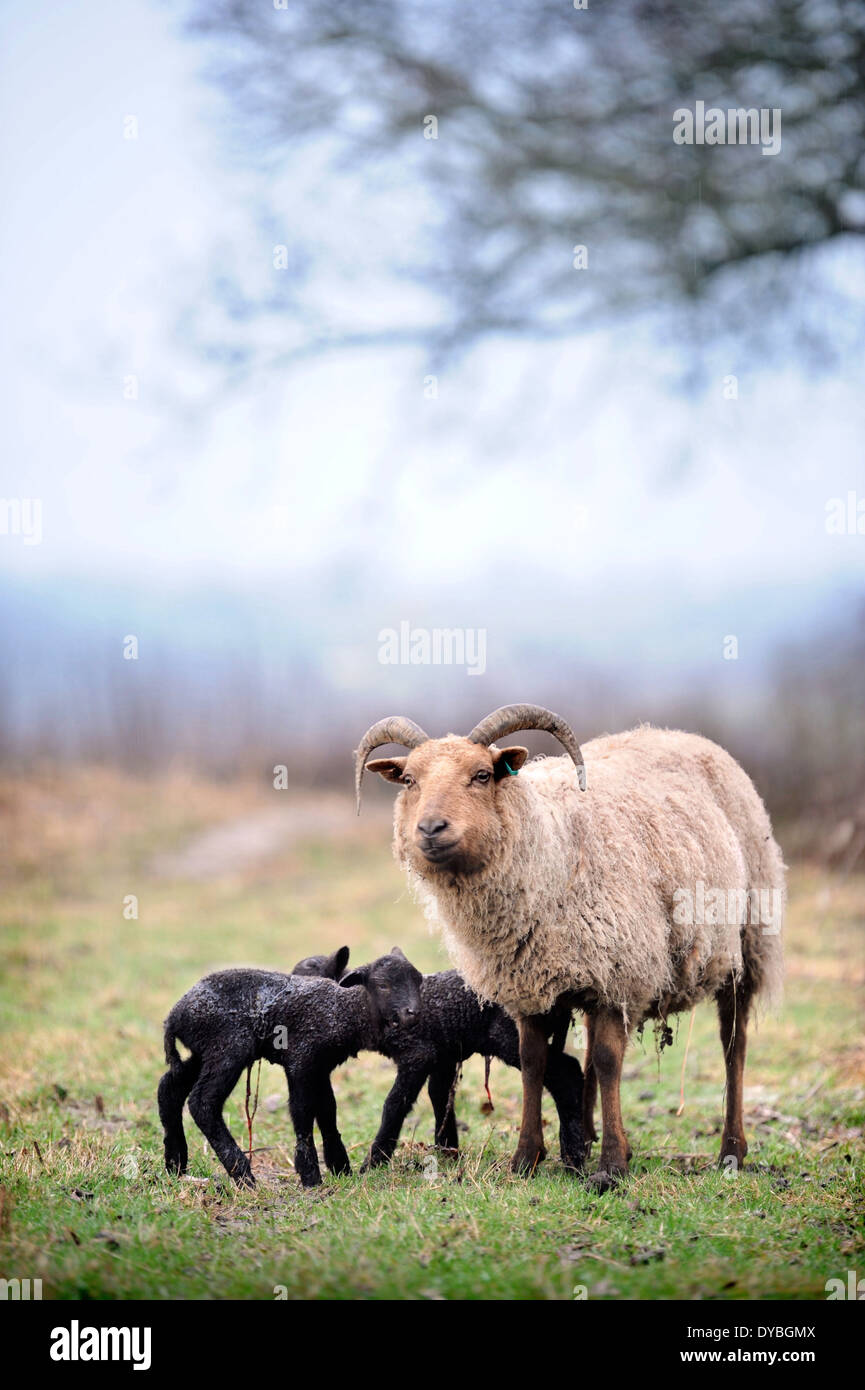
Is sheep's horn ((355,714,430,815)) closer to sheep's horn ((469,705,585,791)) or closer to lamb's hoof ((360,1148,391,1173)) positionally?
sheep's horn ((469,705,585,791))

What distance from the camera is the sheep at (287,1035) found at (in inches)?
250

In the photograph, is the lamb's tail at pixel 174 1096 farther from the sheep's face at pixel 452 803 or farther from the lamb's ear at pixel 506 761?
the lamb's ear at pixel 506 761

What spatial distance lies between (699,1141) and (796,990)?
5.12 m

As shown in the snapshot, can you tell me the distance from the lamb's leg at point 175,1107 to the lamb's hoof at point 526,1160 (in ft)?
5.82

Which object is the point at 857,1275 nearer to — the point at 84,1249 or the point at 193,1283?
the point at 193,1283

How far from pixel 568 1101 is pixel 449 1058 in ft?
2.35

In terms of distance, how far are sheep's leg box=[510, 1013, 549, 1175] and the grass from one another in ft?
0.60

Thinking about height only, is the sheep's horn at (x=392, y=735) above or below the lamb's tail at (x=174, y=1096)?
Result: above

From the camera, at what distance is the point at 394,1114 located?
6559 millimetres

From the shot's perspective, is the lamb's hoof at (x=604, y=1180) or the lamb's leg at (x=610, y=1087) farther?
the lamb's leg at (x=610, y=1087)

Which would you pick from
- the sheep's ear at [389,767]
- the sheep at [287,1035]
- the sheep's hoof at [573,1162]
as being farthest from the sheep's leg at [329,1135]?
the sheep's ear at [389,767]

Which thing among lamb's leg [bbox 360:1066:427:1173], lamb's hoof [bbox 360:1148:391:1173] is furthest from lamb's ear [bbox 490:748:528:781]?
lamb's hoof [bbox 360:1148:391:1173]

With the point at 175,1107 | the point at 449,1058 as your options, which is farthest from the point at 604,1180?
the point at 175,1107

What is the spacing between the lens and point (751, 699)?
1783 cm
